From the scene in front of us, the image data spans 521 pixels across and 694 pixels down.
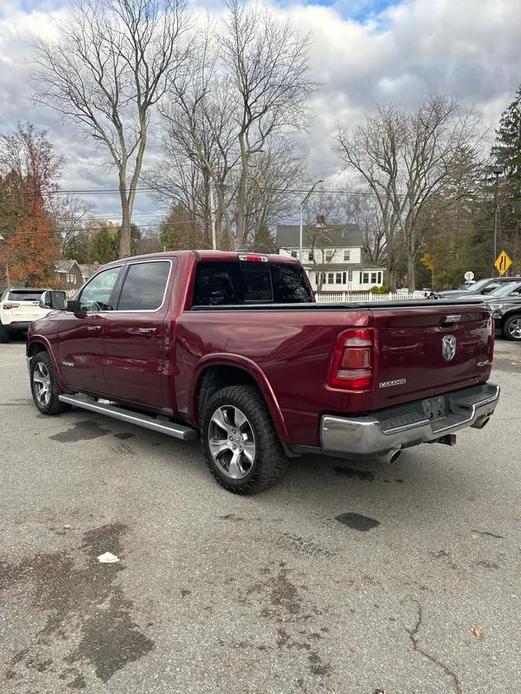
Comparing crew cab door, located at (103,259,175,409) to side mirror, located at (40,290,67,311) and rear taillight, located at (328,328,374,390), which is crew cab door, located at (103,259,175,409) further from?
rear taillight, located at (328,328,374,390)

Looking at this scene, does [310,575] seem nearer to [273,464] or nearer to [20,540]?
[273,464]

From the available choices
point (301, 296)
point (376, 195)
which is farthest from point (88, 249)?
point (301, 296)

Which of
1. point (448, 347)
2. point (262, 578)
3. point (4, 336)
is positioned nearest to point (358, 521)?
point (262, 578)

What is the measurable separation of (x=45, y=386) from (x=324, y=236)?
51.7m

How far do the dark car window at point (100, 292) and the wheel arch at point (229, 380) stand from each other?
5.14 ft

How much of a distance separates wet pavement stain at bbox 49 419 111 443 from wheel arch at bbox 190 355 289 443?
1930mm

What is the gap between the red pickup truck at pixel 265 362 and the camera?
3.15m

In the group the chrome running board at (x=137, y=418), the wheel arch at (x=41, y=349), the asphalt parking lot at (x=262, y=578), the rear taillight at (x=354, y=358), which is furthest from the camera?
the wheel arch at (x=41, y=349)

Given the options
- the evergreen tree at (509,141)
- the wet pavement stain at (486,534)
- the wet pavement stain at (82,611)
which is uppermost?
the evergreen tree at (509,141)

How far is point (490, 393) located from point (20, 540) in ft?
11.7

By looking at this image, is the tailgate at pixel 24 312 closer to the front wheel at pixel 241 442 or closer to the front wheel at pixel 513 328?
the front wheel at pixel 241 442

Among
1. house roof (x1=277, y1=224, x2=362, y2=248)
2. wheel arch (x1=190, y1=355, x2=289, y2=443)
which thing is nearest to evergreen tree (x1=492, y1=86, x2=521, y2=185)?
house roof (x1=277, y1=224, x2=362, y2=248)

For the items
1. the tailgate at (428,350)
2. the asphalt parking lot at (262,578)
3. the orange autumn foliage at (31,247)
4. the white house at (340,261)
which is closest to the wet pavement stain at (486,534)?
the asphalt parking lot at (262,578)

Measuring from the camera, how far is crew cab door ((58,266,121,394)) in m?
5.27
